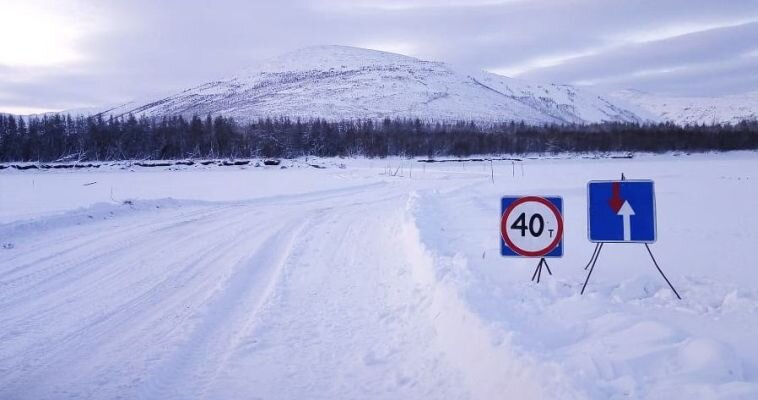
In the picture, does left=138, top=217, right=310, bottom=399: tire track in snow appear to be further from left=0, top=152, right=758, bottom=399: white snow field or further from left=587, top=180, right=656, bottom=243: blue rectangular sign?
left=587, top=180, right=656, bottom=243: blue rectangular sign

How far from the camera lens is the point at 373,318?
6785 millimetres

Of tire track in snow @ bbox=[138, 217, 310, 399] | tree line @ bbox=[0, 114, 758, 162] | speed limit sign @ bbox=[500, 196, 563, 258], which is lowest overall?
tire track in snow @ bbox=[138, 217, 310, 399]

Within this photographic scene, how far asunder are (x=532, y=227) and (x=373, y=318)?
2230 mm

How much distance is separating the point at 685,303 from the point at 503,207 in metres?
2.29

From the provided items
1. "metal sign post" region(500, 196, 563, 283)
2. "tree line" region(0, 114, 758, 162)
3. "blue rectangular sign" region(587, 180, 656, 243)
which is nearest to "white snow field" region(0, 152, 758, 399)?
"metal sign post" region(500, 196, 563, 283)

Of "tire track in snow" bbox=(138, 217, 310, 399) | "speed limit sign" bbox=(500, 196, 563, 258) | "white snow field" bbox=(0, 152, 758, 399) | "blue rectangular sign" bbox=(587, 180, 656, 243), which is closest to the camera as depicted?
"white snow field" bbox=(0, 152, 758, 399)

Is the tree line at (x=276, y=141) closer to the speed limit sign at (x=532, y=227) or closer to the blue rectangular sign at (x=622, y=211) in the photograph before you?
the speed limit sign at (x=532, y=227)

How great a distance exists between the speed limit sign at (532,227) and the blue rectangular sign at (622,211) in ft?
1.32

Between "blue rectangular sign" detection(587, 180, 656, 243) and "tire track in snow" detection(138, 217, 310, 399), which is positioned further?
"blue rectangular sign" detection(587, 180, 656, 243)

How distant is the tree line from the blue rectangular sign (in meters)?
85.8

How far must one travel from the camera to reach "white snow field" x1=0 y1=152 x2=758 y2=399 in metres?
4.63

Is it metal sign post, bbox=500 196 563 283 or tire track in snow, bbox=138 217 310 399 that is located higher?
metal sign post, bbox=500 196 563 283

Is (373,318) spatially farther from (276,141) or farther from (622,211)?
(276,141)

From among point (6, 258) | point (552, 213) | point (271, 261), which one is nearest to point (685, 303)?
point (552, 213)
